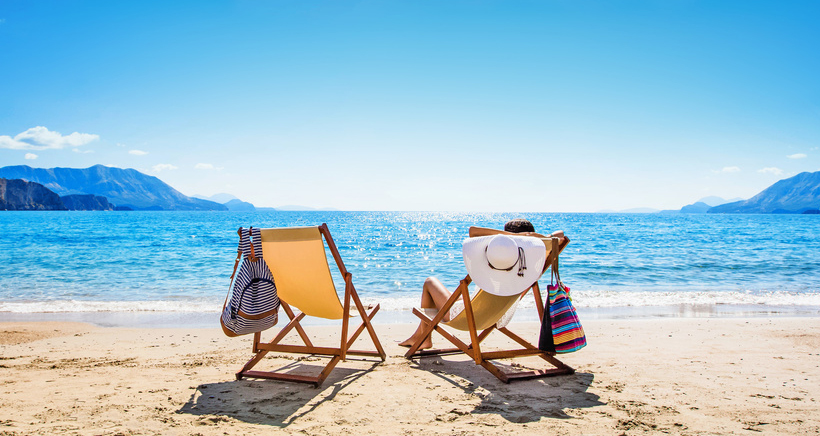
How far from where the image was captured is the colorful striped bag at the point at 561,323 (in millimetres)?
3299

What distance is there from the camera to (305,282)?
11.8ft

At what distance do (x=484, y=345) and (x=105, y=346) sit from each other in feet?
12.0

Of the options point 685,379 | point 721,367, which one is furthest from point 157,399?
point 721,367

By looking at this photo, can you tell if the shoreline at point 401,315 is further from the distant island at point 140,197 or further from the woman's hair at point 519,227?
the distant island at point 140,197

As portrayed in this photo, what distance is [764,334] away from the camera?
195 inches

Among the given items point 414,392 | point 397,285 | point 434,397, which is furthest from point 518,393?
point 397,285

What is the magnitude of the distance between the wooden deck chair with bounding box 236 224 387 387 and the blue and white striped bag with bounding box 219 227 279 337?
77 millimetres

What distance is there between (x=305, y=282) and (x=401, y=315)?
3.28m

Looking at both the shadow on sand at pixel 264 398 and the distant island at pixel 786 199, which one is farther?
the distant island at pixel 786 199

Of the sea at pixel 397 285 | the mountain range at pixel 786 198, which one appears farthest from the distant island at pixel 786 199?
the sea at pixel 397 285

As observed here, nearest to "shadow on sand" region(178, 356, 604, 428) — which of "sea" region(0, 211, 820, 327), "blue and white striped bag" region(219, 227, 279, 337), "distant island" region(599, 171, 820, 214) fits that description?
"blue and white striped bag" region(219, 227, 279, 337)

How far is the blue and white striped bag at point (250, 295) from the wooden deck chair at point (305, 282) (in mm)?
77

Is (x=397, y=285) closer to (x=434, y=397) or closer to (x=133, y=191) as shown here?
(x=434, y=397)

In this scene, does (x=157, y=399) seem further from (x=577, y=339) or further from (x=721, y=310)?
(x=721, y=310)
